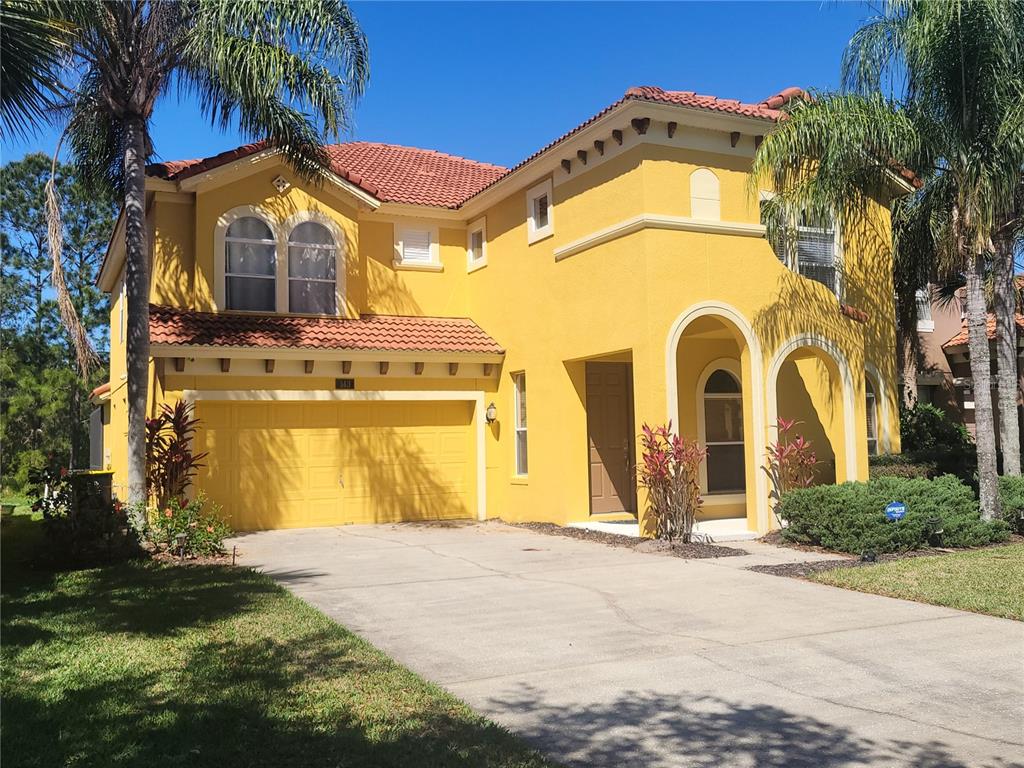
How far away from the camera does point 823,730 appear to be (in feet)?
16.0

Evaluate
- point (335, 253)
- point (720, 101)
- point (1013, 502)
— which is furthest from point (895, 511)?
point (335, 253)

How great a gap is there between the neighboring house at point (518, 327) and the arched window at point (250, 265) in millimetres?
38

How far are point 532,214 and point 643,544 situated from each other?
663cm

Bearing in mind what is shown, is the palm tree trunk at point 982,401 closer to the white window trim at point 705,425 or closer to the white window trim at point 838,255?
the white window trim at point 838,255

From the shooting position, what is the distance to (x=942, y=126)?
12148 millimetres

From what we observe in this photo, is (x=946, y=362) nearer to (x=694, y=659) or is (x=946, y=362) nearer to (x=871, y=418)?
(x=871, y=418)

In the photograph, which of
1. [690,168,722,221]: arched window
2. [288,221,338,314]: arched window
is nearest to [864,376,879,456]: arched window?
[690,168,722,221]: arched window

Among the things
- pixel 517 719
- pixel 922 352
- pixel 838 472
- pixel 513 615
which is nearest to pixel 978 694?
pixel 517 719

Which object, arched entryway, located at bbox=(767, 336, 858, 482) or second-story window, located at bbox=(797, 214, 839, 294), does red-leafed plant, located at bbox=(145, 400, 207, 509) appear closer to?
arched entryway, located at bbox=(767, 336, 858, 482)

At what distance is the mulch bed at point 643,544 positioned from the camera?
37.8ft

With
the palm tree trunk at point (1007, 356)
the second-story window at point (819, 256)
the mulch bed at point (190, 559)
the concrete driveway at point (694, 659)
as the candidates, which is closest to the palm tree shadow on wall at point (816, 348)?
the second-story window at point (819, 256)

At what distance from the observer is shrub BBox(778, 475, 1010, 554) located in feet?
36.6

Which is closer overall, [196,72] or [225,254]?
[196,72]

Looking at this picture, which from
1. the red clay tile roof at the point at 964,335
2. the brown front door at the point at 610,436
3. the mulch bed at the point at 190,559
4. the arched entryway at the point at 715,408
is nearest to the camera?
the mulch bed at the point at 190,559
